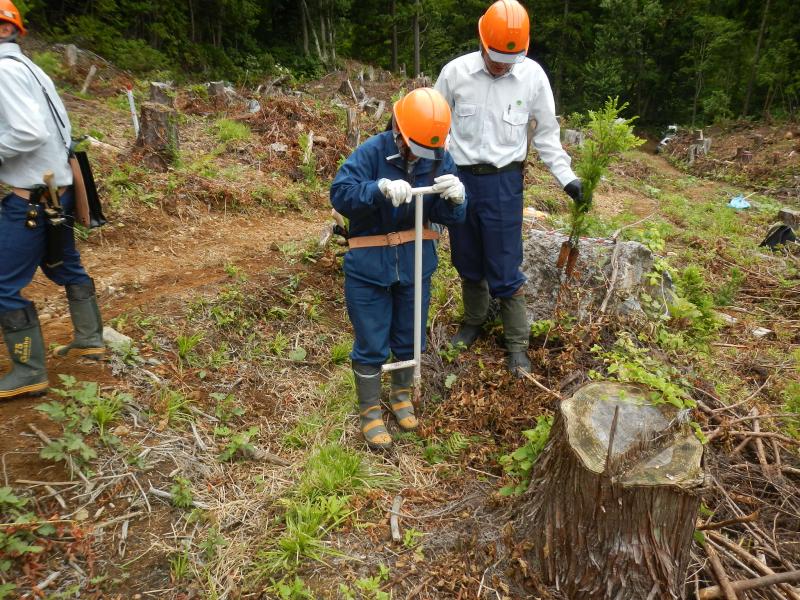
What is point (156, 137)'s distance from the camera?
7086mm

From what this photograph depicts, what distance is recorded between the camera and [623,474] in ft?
6.71

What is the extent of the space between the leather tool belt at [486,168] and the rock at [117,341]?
8.75ft

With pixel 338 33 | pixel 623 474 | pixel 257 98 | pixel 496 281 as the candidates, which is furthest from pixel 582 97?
pixel 623 474

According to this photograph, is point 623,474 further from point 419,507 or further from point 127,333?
point 127,333

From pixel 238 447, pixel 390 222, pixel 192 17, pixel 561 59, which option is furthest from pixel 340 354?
pixel 561 59

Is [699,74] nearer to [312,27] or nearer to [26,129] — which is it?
[312,27]

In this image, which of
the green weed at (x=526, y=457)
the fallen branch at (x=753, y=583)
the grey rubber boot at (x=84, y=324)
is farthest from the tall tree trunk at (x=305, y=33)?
the fallen branch at (x=753, y=583)

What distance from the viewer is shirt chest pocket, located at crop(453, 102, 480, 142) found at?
136 inches

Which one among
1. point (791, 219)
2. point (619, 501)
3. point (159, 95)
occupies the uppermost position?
point (159, 95)

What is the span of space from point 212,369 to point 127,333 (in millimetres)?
716

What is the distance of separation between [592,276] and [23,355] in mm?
4166

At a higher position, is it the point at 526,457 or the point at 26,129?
the point at 26,129

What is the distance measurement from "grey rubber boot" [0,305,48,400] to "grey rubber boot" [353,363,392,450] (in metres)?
1.90

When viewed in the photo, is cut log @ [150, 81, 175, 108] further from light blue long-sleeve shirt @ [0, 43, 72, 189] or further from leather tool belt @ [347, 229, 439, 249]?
leather tool belt @ [347, 229, 439, 249]
